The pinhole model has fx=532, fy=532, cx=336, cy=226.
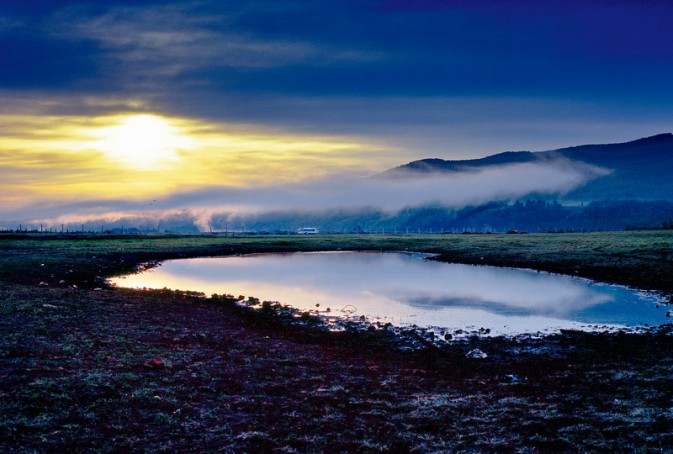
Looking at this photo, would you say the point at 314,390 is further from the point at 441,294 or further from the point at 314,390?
the point at 441,294

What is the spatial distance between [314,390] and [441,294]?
31.6 metres

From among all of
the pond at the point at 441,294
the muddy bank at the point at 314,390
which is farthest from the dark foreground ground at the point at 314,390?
the pond at the point at 441,294

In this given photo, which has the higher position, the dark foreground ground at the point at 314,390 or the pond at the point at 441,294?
the dark foreground ground at the point at 314,390

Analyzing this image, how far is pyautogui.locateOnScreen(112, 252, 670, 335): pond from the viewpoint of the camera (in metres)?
34.0

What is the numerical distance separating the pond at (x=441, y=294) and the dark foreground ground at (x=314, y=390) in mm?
6263

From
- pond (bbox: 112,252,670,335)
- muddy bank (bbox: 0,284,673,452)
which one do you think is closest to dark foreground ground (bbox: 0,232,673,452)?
muddy bank (bbox: 0,284,673,452)

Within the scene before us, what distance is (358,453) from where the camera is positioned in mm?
12883

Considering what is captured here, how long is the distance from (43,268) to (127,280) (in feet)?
36.8

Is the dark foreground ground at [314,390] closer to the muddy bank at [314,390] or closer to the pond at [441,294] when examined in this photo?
the muddy bank at [314,390]

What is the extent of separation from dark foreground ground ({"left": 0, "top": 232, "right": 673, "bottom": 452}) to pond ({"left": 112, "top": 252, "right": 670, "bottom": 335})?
20.5ft

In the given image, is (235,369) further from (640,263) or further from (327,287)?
(640,263)

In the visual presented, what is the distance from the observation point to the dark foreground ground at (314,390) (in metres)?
13.4

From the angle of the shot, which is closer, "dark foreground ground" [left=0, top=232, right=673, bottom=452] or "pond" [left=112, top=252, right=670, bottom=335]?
"dark foreground ground" [left=0, top=232, right=673, bottom=452]

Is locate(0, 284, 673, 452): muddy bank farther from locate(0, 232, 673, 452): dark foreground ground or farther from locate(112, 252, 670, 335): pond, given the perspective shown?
locate(112, 252, 670, 335): pond
